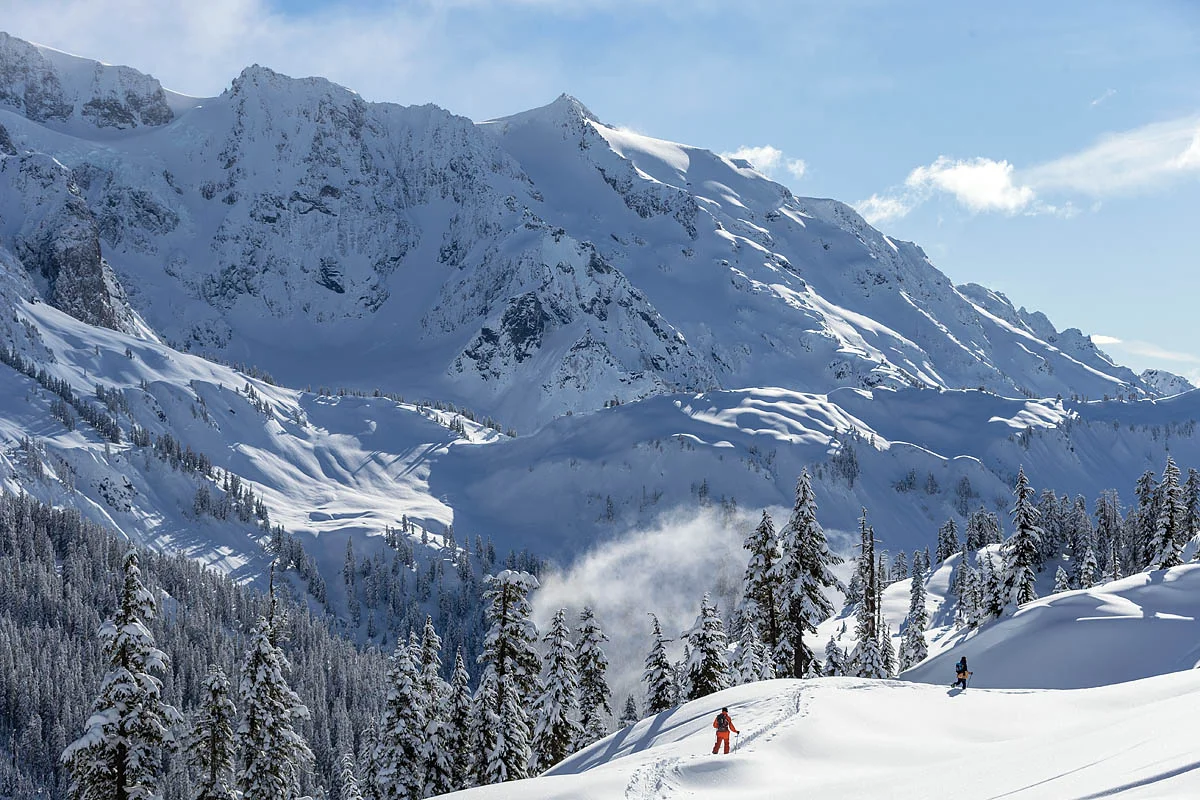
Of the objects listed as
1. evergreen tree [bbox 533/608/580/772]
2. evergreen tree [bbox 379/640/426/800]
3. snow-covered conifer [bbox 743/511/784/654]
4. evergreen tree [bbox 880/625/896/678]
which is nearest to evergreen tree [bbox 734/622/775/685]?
snow-covered conifer [bbox 743/511/784/654]

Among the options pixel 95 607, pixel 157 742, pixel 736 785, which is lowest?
pixel 736 785

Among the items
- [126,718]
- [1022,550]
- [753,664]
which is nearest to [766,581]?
[753,664]

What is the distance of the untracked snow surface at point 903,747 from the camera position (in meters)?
17.7

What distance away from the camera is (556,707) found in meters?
45.4

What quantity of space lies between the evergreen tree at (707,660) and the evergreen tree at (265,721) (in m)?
19.6

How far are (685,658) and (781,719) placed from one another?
23164mm

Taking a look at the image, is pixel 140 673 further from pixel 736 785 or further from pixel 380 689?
pixel 380 689

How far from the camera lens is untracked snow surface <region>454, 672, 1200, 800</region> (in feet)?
58.1

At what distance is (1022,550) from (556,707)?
3546 centimetres

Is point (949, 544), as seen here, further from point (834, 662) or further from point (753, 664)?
point (753, 664)

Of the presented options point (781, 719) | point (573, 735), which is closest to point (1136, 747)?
point (781, 719)

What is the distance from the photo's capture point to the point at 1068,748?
21.2 metres

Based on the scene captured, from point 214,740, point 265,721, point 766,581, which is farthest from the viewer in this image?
point 766,581

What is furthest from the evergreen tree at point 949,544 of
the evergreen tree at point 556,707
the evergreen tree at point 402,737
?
the evergreen tree at point 402,737
